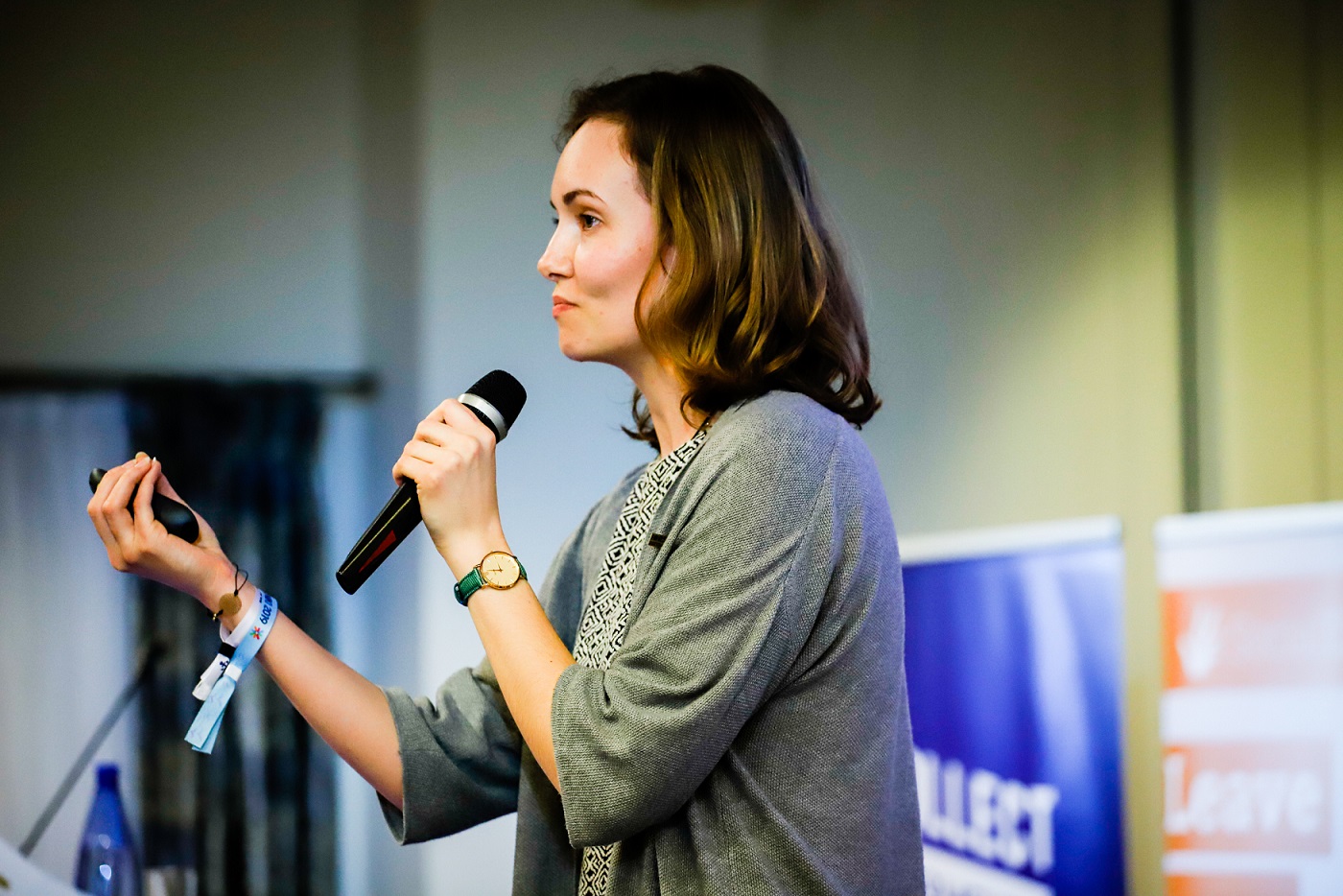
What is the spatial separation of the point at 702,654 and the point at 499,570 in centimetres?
21

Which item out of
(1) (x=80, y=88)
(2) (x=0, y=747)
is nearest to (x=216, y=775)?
(2) (x=0, y=747)

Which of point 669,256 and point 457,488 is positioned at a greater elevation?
point 669,256

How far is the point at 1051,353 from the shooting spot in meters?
2.99

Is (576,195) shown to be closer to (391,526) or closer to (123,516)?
(391,526)

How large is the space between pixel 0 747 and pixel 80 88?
2158mm

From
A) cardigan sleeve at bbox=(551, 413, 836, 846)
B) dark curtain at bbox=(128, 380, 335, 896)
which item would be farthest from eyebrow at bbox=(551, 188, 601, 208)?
dark curtain at bbox=(128, 380, 335, 896)

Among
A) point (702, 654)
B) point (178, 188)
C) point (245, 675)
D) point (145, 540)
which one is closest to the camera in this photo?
point (702, 654)

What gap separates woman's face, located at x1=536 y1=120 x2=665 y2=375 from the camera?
1062mm

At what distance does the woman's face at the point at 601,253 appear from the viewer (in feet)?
3.49

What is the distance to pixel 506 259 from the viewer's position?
13.6ft

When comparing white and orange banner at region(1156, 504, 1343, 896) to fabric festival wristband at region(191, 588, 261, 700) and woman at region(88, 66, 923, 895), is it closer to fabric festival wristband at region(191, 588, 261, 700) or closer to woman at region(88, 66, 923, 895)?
woman at region(88, 66, 923, 895)

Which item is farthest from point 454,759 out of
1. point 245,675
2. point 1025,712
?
point 245,675

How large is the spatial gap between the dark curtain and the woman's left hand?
2988 mm

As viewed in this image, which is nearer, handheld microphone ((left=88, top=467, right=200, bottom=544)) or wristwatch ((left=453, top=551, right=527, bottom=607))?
wristwatch ((left=453, top=551, right=527, bottom=607))
